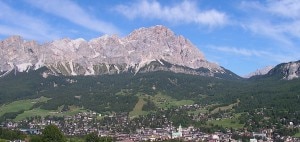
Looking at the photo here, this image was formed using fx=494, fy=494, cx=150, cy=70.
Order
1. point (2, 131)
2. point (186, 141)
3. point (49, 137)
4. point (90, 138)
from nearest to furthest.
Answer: point (49, 137) < point (90, 138) < point (2, 131) < point (186, 141)

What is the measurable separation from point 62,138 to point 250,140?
2989 inches

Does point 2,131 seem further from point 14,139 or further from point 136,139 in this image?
point 136,139

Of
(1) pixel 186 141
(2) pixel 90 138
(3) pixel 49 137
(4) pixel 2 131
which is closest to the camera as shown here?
(3) pixel 49 137

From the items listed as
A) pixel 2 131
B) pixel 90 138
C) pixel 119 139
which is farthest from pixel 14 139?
pixel 119 139

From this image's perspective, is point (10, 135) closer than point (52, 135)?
No

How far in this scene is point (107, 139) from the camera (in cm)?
16512

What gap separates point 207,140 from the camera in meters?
194

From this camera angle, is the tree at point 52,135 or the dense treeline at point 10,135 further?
the dense treeline at point 10,135

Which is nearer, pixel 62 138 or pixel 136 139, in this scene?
pixel 62 138

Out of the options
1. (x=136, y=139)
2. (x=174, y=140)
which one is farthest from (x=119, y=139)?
(x=174, y=140)

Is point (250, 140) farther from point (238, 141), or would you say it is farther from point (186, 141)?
point (186, 141)

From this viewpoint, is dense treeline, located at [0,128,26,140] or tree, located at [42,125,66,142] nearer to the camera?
tree, located at [42,125,66,142]

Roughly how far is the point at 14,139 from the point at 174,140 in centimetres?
5767

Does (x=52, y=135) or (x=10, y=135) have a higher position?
(x=52, y=135)
